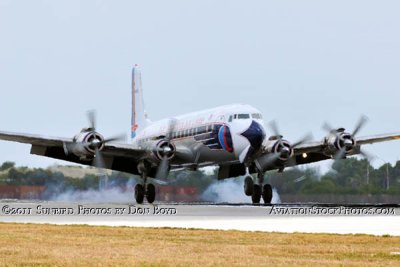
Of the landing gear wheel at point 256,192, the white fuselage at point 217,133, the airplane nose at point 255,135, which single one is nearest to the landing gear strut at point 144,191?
the white fuselage at point 217,133

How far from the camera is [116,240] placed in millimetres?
23094

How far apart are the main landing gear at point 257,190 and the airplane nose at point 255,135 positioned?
263cm

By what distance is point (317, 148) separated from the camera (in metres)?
50.2

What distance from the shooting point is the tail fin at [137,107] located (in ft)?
214

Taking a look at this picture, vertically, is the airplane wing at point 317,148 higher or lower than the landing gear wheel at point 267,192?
higher

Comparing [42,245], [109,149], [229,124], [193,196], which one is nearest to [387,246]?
[42,245]

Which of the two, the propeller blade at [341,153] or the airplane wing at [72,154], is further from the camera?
the propeller blade at [341,153]

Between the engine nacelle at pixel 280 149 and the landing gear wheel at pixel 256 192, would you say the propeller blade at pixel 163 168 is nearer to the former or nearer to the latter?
the landing gear wheel at pixel 256 192

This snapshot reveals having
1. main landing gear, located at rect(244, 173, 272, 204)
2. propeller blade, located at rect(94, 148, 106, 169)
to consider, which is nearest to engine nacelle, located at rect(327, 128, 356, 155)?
main landing gear, located at rect(244, 173, 272, 204)

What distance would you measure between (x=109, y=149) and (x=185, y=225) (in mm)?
22218

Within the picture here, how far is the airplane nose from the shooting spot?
154 ft

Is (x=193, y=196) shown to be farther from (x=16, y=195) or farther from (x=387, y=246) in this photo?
(x=387, y=246)

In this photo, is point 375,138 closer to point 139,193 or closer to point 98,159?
point 139,193

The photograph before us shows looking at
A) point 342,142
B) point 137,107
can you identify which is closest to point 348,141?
point 342,142
